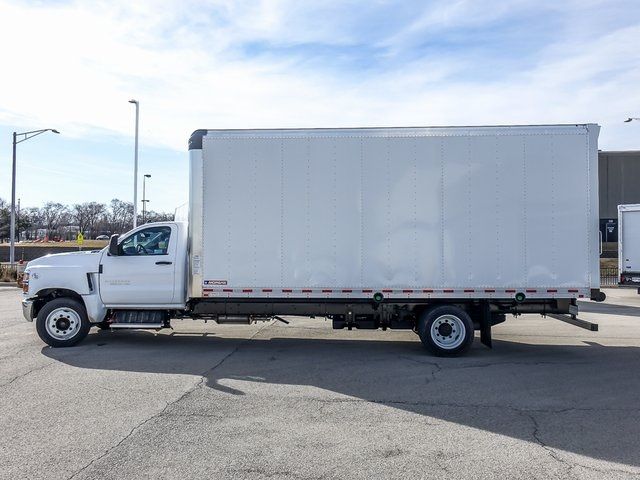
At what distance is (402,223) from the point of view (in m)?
8.64

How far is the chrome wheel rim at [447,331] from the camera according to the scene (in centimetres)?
868

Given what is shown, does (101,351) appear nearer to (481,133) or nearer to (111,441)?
(111,441)

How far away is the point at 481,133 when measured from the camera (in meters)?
8.62

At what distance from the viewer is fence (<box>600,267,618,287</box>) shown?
27.8 m

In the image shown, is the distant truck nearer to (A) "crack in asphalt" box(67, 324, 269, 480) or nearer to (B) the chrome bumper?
(A) "crack in asphalt" box(67, 324, 269, 480)

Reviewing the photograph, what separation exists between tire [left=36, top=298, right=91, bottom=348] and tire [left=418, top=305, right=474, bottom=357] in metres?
5.79

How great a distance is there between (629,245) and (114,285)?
1704cm

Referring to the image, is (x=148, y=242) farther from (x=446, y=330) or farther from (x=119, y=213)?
(x=119, y=213)

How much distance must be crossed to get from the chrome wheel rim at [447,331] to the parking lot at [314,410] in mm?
295

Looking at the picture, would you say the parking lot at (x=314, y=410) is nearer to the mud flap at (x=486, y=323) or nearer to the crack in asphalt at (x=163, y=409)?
the crack in asphalt at (x=163, y=409)

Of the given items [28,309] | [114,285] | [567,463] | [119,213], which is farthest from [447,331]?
[119,213]

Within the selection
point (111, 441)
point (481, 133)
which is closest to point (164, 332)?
point (111, 441)

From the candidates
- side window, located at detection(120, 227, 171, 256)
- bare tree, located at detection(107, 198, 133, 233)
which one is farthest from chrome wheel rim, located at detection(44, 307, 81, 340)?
bare tree, located at detection(107, 198, 133, 233)

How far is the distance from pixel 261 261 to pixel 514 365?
425 cm
